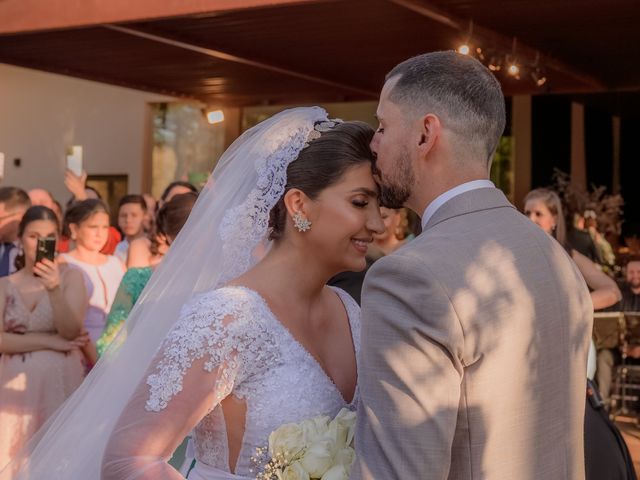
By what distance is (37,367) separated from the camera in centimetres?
587

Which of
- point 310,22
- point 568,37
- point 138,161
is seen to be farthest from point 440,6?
point 138,161

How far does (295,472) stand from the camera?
2.39 meters

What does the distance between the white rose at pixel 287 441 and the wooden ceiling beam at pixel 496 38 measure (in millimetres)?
6222

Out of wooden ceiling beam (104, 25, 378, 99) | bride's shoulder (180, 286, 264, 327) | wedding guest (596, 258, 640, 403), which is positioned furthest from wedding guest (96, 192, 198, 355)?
wedding guest (596, 258, 640, 403)

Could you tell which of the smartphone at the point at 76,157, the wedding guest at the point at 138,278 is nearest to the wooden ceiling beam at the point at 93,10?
the wedding guest at the point at 138,278

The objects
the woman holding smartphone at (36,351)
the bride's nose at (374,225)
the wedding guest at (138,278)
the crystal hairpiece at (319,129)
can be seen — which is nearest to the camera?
the bride's nose at (374,225)

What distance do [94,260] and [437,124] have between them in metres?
5.30

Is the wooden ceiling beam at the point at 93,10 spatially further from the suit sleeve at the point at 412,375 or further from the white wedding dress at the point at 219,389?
the suit sleeve at the point at 412,375

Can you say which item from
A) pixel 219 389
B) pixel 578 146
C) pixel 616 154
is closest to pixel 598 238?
pixel 578 146

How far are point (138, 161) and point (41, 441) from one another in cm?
1474

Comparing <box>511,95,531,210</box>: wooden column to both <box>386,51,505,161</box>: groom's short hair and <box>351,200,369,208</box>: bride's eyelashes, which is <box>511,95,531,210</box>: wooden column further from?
<box>386,51,505,161</box>: groom's short hair

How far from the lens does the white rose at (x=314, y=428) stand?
2.44 meters

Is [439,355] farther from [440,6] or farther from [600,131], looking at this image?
[600,131]

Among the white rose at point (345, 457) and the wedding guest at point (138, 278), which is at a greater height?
the wedding guest at point (138, 278)
